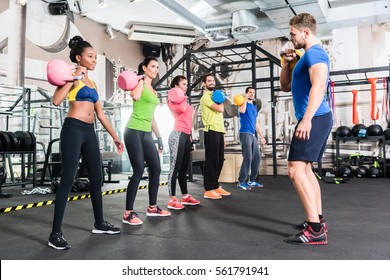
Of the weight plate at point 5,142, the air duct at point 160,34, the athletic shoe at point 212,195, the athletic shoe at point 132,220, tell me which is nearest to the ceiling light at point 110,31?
the air duct at point 160,34

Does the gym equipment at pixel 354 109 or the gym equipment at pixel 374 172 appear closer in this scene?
the gym equipment at pixel 374 172

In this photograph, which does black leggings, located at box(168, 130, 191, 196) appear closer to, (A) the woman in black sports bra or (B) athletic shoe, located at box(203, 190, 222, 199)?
(B) athletic shoe, located at box(203, 190, 222, 199)

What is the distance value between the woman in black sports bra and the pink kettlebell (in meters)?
0.05

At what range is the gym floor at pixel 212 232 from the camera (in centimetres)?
187

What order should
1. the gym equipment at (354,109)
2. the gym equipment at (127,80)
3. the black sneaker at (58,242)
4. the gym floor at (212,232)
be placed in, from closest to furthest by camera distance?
1. the gym floor at (212,232)
2. the black sneaker at (58,242)
3. the gym equipment at (127,80)
4. the gym equipment at (354,109)

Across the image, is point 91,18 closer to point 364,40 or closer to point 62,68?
point 364,40

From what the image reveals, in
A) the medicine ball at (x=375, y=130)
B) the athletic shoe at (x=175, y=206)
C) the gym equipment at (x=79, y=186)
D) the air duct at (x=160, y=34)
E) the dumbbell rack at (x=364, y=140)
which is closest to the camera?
the athletic shoe at (x=175, y=206)

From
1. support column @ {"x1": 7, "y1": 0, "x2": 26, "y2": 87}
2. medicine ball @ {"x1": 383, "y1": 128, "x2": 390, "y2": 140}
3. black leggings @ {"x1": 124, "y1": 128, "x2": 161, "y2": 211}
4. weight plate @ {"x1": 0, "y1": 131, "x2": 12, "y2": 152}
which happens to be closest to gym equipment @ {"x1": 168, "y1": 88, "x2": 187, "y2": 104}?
black leggings @ {"x1": 124, "y1": 128, "x2": 161, "y2": 211}

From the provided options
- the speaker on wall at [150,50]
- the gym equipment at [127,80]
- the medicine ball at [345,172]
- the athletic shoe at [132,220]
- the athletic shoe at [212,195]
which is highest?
the speaker on wall at [150,50]

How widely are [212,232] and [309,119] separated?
1.00m

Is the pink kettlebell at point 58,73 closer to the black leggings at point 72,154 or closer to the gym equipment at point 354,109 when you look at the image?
the black leggings at point 72,154

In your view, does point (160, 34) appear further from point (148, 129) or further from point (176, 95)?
point (148, 129)

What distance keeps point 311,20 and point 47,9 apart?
640 cm

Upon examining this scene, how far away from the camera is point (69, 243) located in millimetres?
2152
